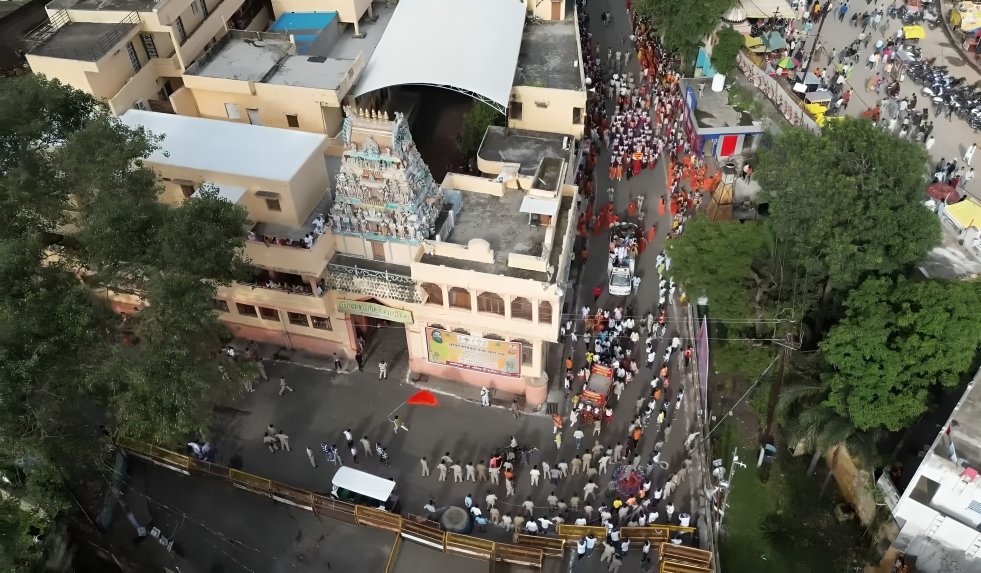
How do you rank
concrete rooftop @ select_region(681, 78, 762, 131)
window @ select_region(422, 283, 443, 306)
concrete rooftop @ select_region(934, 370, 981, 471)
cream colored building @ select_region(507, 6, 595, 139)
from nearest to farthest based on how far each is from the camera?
concrete rooftop @ select_region(934, 370, 981, 471) < window @ select_region(422, 283, 443, 306) < cream colored building @ select_region(507, 6, 595, 139) < concrete rooftop @ select_region(681, 78, 762, 131)

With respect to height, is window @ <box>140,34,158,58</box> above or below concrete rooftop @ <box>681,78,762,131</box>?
above

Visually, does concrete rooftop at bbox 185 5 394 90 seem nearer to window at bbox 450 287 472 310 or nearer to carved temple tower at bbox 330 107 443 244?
carved temple tower at bbox 330 107 443 244

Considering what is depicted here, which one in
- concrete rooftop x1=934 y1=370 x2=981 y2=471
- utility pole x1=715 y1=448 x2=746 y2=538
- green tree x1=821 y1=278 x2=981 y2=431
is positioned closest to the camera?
concrete rooftop x1=934 y1=370 x2=981 y2=471

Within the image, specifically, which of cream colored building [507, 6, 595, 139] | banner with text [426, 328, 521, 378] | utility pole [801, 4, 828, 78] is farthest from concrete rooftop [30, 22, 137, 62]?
utility pole [801, 4, 828, 78]

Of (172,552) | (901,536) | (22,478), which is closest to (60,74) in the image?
(22,478)

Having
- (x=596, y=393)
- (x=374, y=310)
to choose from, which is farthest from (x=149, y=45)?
(x=596, y=393)
